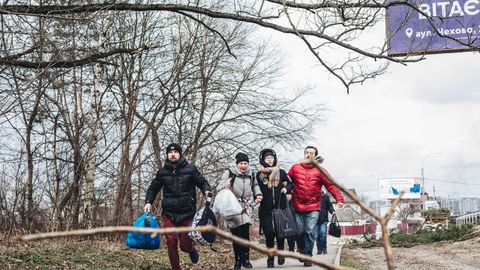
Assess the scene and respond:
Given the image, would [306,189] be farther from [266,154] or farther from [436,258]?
[436,258]

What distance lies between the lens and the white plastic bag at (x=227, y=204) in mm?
10898

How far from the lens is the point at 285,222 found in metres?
11.7

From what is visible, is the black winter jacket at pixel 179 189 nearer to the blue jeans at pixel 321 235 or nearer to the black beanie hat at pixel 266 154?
the black beanie hat at pixel 266 154

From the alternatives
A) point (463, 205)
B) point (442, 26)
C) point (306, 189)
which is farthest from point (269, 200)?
point (463, 205)

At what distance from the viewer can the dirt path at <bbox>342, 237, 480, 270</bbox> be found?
17.0m

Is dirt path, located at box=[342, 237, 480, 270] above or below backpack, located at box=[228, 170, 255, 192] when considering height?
below

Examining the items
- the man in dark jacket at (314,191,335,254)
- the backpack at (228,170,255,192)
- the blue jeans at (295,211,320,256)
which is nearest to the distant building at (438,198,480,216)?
the man in dark jacket at (314,191,335,254)

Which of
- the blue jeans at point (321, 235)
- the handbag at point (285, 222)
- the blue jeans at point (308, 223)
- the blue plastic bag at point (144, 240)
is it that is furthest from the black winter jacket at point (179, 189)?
the blue jeans at point (321, 235)

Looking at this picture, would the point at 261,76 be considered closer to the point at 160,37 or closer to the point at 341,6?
the point at 160,37

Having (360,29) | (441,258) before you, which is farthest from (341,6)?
(441,258)

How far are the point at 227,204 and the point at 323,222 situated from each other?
22.2ft

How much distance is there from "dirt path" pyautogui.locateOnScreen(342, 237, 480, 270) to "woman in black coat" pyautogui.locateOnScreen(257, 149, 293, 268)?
18.2ft

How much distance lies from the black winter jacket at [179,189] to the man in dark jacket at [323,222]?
21.6 ft

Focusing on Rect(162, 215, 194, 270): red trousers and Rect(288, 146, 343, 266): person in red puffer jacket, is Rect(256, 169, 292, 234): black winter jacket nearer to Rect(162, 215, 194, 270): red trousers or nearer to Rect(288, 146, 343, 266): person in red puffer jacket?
Rect(288, 146, 343, 266): person in red puffer jacket
